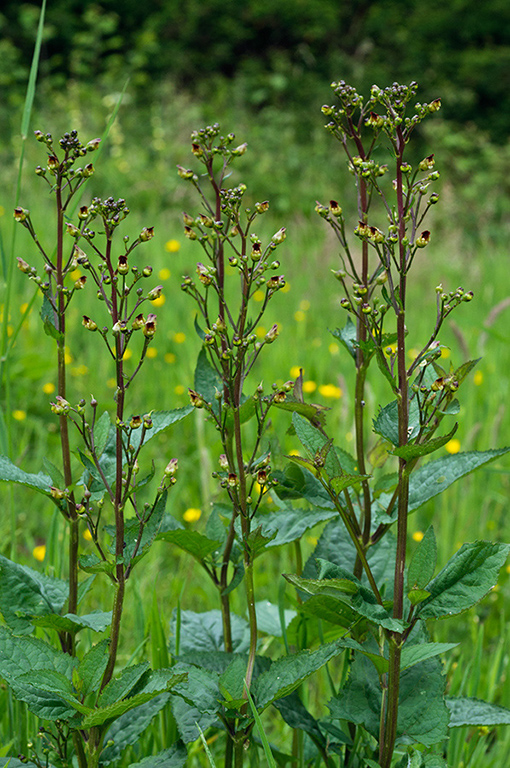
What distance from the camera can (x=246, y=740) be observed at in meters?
0.97

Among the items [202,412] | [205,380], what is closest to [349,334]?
[205,380]

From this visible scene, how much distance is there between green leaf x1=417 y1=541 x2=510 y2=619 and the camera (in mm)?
841

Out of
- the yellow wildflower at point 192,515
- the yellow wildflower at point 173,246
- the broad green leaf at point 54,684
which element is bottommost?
the yellow wildflower at point 192,515

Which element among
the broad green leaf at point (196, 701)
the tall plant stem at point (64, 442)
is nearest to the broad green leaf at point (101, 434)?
the tall plant stem at point (64, 442)

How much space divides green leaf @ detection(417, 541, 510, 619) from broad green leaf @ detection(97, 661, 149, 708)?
332 mm

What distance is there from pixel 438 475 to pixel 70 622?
507 millimetres

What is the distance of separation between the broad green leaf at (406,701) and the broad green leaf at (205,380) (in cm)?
40

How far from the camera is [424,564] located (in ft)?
2.87

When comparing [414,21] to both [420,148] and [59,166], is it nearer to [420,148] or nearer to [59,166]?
[420,148]

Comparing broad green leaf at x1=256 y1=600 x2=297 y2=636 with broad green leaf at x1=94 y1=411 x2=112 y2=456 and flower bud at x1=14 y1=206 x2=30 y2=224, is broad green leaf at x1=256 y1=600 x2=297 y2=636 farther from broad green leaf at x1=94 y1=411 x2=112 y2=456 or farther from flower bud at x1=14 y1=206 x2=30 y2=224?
flower bud at x1=14 y1=206 x2=30 y2=224

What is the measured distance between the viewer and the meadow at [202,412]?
4.21 ft

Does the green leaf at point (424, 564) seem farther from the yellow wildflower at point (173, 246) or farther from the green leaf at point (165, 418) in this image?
the yellow wildflower at point (173, 246)

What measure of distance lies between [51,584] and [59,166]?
56 cm

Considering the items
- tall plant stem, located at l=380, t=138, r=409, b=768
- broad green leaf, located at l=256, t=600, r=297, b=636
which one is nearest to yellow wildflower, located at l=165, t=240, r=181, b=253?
broad green leaf, located at l=256, t=600, r=297, b=636
